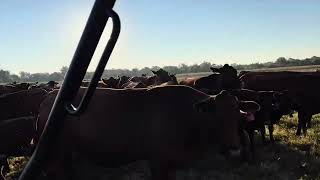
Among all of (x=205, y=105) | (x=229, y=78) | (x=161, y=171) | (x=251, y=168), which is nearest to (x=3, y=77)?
(x=229, y=78)

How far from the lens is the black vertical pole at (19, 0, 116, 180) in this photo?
1156 millimetres

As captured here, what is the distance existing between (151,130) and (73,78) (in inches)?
195

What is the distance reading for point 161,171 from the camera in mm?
6008

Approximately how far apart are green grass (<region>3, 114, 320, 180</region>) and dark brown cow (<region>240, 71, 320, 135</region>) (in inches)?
134

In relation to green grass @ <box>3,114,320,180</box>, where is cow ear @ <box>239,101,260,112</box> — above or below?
above

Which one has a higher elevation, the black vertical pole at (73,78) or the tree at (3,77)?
the black vertical pole at (73,78)

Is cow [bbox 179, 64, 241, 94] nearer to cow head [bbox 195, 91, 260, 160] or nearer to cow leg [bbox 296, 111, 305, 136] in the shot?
cow leg [bbox 296, 111, 305, 136]

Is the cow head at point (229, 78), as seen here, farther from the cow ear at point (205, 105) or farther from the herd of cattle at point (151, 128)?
the cow ear at point (205, 105)

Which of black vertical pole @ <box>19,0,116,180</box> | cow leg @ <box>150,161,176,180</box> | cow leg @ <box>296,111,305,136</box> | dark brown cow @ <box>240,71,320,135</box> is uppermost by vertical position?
black vertical pole @ <box>19,0,116,180</box>

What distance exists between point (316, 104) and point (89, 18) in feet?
44.8

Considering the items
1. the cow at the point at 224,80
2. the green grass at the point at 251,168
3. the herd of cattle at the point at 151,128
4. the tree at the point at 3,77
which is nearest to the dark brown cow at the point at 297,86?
the cow at the point at 224,80

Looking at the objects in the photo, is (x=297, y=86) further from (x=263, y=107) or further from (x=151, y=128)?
(x=151, y=128)

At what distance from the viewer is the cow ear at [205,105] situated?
5.97 metres

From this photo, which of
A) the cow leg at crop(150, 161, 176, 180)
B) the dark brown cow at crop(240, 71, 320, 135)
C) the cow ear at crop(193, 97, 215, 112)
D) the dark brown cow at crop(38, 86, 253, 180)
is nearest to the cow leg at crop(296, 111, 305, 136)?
the dark brown cow at crop(240, 71, 320, 135)
